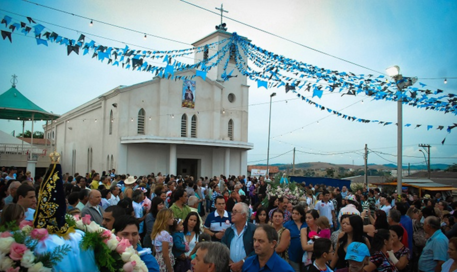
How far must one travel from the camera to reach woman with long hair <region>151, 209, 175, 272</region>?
529 centimetres

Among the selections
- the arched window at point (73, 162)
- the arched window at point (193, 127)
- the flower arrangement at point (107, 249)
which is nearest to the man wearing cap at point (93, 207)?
the flower arrangement at point (107, 249)

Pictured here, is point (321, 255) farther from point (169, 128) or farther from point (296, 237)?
point (169, 128)

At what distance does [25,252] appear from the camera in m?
2.55

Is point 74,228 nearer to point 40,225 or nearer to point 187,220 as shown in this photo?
point 40,225

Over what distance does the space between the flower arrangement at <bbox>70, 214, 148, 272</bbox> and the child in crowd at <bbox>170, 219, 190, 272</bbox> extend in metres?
2.47

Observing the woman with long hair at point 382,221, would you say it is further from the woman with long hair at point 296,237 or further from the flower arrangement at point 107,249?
the flower arrangement at point 107,249

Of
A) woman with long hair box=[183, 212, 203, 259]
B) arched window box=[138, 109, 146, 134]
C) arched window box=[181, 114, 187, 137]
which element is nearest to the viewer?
woman with long hair box=[183, 212, 203, 259]

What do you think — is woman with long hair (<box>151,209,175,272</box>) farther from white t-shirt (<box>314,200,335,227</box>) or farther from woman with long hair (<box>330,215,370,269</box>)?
white t-shirt (<box>314,200,335,227</box>)

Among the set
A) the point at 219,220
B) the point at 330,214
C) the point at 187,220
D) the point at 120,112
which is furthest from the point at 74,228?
the point at 120,112

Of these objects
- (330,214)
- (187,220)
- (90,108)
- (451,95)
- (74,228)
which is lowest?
(330,214)

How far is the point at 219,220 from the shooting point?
7008mm

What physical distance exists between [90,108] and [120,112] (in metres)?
7.79

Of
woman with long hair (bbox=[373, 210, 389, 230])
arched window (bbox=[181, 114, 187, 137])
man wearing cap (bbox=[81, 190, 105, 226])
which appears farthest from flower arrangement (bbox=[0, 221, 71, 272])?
arched window (bbox=[181, 114, 187, 137])

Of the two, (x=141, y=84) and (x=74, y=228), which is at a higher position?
(x=141, y=84)
